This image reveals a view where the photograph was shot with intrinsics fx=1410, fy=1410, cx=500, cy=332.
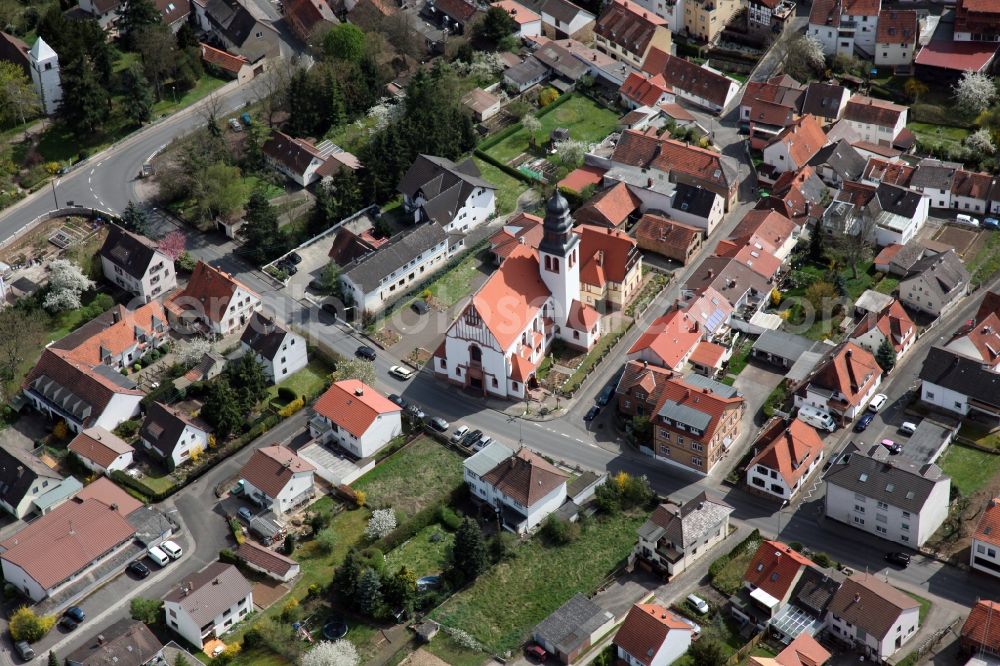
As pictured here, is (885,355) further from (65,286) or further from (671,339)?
(65,286)

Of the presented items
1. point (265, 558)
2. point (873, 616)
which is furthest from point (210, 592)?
point (873, 616)

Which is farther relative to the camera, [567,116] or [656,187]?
[567,116]

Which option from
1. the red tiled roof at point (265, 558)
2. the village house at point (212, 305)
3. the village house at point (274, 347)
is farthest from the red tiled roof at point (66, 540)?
the village house at point (212, 305)

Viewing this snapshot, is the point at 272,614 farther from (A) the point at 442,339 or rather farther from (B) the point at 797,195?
(B) the point at 797,195

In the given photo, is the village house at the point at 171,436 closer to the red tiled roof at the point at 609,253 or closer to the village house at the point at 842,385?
the red tiled roof at the point at 609,253

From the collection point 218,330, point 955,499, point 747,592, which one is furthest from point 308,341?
point 955,499

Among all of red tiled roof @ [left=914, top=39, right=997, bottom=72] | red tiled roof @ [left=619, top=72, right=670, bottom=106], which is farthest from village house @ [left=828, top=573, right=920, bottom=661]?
red tiled roof @ [left=914, top=39, right=997, bottom=72]
